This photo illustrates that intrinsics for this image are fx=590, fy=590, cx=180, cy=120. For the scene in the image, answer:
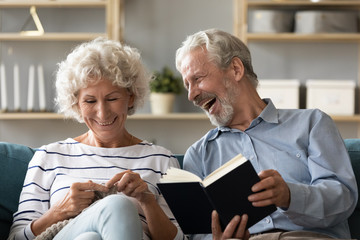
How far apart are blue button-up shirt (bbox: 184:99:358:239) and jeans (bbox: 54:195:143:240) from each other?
473 millimetres

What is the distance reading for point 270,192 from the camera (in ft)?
5.60

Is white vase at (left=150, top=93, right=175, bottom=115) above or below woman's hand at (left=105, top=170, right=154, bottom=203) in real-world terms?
above

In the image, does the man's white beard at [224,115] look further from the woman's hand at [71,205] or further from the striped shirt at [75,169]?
the woman's hand at [71,205]

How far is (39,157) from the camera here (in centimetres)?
215

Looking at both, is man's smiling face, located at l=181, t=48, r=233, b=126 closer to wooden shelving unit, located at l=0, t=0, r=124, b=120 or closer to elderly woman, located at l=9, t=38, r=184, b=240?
elderly woman, located at l=9, t=38, r=184, b=240

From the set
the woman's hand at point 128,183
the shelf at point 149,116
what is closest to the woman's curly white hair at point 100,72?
the woman's hand at point 128,183

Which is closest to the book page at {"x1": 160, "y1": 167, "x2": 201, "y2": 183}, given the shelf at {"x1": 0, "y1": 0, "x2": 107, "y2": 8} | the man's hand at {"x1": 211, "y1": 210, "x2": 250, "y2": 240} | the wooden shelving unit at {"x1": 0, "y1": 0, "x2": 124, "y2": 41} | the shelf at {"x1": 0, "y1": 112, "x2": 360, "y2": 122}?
the man's hand at {"x1": 211, "y1": 210, "x2": 250, "y2": 240}

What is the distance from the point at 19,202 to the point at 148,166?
47 cm

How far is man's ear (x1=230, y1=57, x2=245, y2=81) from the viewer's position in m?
2.32

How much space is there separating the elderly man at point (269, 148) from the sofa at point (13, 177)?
0.62 feet

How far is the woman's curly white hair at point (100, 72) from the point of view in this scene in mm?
2178

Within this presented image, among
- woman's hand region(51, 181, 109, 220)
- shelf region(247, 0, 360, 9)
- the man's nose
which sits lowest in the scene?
woman's hand region(51, 181, 109, 220)

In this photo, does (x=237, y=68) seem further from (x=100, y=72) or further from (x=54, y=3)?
(x=54, y=3)

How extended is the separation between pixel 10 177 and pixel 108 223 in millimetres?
697
